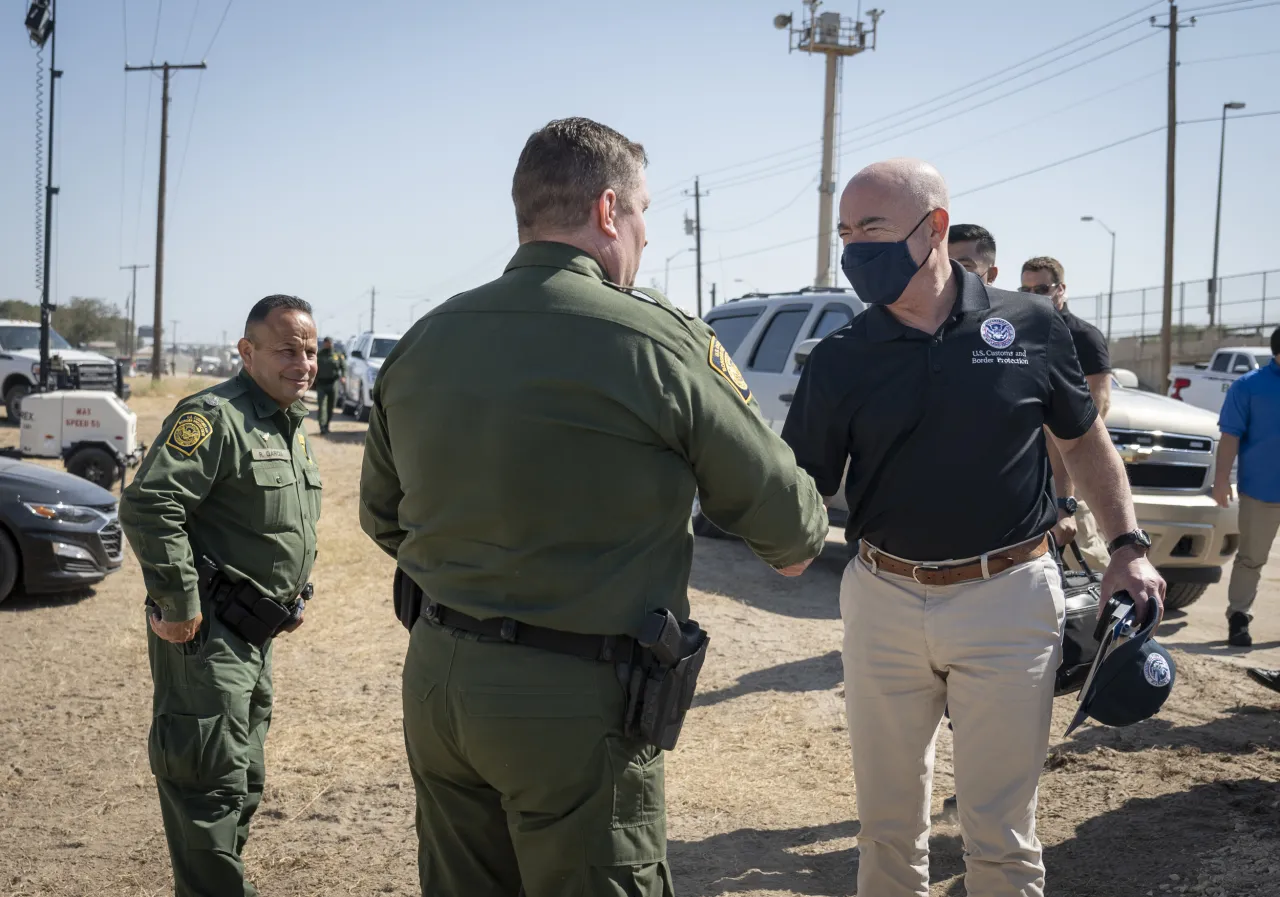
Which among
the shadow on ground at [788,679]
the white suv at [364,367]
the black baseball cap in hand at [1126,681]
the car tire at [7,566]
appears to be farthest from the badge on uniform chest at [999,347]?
the white suv at [364,367]

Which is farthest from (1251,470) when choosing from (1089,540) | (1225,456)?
(1089,540)

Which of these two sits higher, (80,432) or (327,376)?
(327,376)

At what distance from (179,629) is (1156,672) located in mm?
2782

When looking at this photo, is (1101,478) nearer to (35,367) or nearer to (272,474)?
(272,474)

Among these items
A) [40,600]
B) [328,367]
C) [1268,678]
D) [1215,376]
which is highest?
[1215,376]

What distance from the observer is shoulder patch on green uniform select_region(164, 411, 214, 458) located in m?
3.63

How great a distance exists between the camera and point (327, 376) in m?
21.3

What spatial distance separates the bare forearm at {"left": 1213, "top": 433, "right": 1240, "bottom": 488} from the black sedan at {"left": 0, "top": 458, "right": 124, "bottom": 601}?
26.0 feet

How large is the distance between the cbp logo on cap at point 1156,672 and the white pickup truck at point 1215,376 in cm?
2252

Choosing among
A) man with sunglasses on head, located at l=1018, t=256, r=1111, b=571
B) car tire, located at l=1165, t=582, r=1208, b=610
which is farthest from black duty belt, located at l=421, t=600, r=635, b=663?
car tire, located at l=1165, t=582, r=1208, b=610

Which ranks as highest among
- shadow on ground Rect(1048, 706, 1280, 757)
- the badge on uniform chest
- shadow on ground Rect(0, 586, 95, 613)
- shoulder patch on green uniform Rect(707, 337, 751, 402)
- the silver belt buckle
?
the badge on uniform chest

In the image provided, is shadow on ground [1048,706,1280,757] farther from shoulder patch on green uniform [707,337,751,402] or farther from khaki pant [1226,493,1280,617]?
shoulder patch on green uniform [707,337,751,402]

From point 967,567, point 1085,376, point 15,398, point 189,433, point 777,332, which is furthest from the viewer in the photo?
point 15,398

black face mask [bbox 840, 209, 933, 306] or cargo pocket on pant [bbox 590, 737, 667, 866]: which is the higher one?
black face mask [bbox 840, 209, 933, 306]
